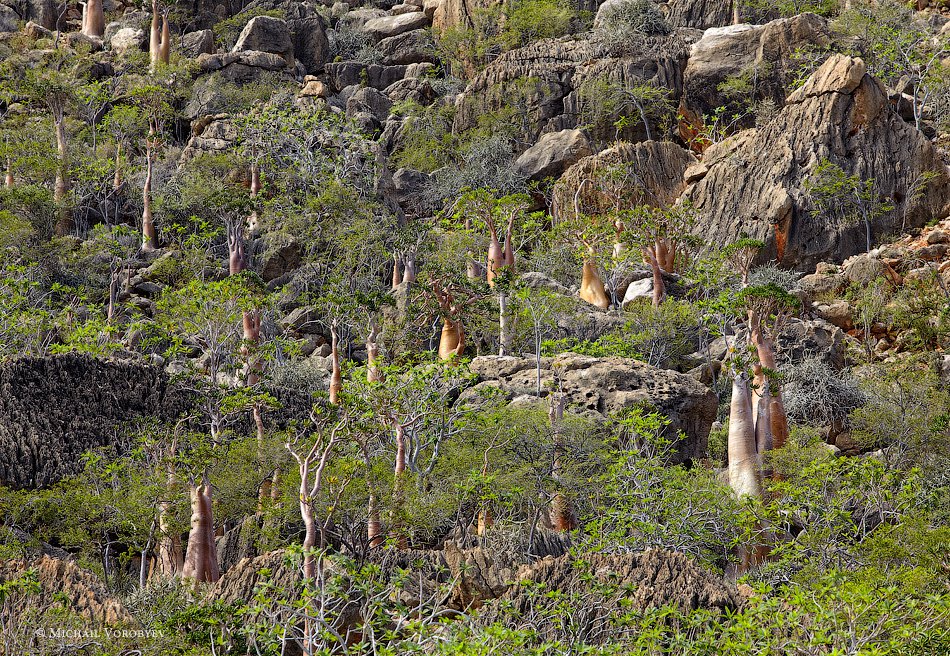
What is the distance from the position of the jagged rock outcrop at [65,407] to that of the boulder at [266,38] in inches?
1292

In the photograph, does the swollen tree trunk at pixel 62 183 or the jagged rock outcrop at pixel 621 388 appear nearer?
the jagged rock outcrop at pixel 621 388

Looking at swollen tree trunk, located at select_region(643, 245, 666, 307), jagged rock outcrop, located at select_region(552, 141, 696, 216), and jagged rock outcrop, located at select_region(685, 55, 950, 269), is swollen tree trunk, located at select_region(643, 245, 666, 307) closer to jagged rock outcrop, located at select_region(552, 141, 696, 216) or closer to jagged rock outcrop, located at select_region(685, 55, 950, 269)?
jagged rock outcrop, located at select_region(685, 55, 950, 269)

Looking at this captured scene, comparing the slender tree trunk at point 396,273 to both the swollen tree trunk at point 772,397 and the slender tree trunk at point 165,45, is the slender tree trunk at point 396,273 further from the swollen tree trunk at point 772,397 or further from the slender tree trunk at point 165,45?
the slender tree trunk at point 165,45

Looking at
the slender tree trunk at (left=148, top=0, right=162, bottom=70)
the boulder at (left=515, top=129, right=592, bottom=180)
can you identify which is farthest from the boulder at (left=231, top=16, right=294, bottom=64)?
the boulder at (left=515, top=129, right=592, bottom=180)

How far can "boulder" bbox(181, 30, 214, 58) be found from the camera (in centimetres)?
5862

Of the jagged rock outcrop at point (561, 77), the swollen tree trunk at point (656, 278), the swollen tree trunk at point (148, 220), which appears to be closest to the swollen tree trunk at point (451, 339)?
the swollen tree trunk at point (656, 278)

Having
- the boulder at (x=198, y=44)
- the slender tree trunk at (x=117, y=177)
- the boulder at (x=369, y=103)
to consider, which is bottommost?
the slender tree trunk at (x=117, y=177)

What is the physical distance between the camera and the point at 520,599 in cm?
1510

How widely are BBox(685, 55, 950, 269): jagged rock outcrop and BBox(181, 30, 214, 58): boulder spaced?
29161 mm

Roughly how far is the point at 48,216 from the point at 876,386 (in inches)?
1232

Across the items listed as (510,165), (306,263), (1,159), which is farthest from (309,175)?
(1,159)

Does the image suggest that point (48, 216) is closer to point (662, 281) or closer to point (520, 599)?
point (662, 281)

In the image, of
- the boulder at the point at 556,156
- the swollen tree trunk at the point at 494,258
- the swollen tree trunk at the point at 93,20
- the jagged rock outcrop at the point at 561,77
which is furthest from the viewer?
the swollen tree trunk at the point at 93,20

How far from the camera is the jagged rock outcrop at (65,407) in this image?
25.5 m
